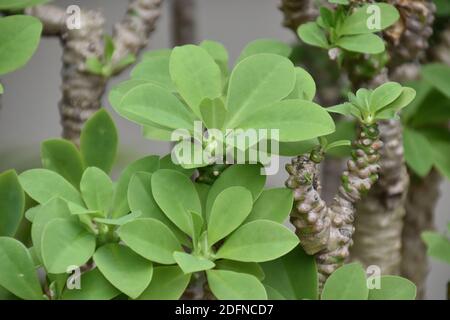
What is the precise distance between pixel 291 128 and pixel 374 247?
259 mm

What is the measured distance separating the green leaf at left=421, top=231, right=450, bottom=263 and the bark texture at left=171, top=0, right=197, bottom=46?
568mm

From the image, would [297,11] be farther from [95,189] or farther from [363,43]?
[95,189]

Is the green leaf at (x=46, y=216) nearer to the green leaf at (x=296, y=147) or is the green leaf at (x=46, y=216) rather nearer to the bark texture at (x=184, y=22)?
the green leaf at (x=296, y=147)

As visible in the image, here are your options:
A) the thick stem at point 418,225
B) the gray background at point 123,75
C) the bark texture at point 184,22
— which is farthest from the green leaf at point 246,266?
the gray background at point 123,75

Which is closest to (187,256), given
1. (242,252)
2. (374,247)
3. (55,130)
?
(242,252)

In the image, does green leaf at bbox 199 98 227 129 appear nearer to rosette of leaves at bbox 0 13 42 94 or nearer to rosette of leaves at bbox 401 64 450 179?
rosette of leaves at bbox 0 13 42 94

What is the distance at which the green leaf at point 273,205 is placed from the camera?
1.43 ft

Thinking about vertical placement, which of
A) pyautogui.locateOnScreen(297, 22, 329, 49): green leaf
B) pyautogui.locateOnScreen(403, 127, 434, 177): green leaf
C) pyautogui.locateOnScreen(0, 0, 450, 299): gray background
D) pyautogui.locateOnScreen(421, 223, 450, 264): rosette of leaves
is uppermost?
pyautogui.locateOnScreen(297, 22, 329, 49): green leaf

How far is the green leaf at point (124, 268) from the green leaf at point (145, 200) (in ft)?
0.09

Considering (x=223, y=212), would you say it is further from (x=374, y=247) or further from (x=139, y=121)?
(x=374, y=247)

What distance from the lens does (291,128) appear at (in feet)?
1.38

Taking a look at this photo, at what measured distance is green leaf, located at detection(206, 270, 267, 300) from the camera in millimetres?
403

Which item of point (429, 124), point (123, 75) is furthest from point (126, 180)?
point (123, 75)

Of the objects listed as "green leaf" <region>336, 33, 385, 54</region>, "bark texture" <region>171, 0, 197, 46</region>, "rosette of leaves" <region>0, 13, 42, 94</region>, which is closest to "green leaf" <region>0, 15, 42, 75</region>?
"rosette of leaves" <region>0, 13, 42, 94</region>
